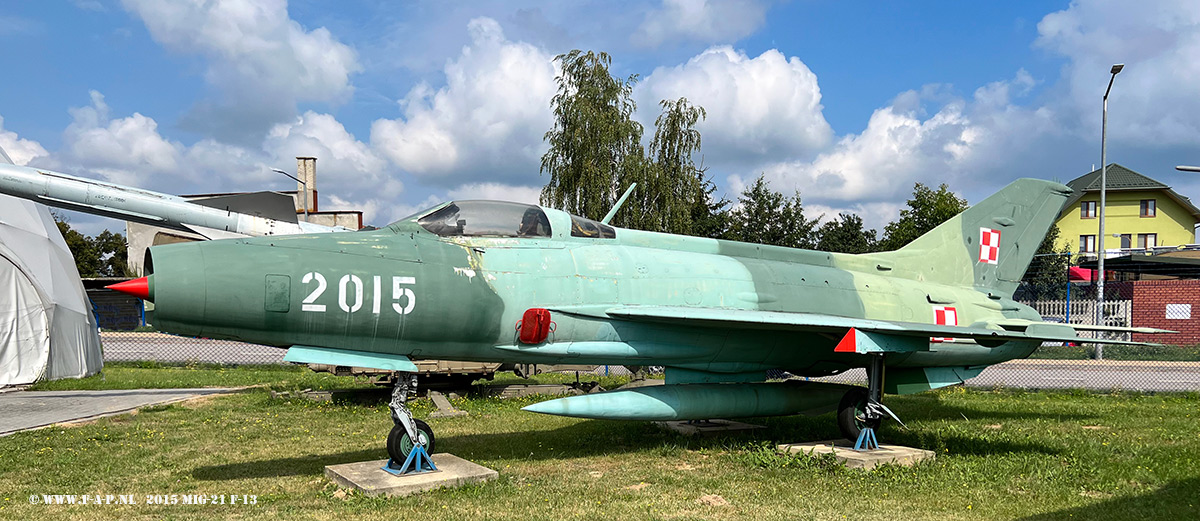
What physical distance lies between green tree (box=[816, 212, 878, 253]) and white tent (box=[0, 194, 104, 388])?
122ft

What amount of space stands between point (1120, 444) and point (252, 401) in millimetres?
13050

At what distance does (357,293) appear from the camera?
715 cm

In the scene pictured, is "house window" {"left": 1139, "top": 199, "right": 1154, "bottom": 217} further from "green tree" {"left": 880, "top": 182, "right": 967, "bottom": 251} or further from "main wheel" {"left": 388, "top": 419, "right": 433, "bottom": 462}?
"main wheel" {"left": 388, "top": 419, "right": 433, "bottom": 462}

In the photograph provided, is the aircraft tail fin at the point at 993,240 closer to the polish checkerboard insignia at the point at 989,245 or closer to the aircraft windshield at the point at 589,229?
the polish checkerboard insignia at the point at 989,245

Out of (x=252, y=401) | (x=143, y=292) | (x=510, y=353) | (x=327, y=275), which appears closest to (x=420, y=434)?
(x=510, y=353)

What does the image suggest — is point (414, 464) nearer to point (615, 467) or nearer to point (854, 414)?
point (615, 467)

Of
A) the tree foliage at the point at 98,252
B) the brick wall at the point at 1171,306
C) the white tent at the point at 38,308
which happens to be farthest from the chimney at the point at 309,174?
the brick wall at the point at 1171,306

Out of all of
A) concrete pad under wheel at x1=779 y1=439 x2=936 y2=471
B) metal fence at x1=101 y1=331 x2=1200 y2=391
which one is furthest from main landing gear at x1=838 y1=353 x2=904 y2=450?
metal fence at x1=101 y1=331 x2=1200 y2=391

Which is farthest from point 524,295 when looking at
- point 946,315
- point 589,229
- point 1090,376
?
point 1090,376

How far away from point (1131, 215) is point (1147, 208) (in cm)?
104

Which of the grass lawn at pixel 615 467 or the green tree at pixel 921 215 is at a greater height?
the green tree at pixel 921 215

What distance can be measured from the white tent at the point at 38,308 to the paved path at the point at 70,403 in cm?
139

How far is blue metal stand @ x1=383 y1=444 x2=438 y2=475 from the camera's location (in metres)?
7.32

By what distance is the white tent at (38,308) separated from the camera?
16.5 meters
